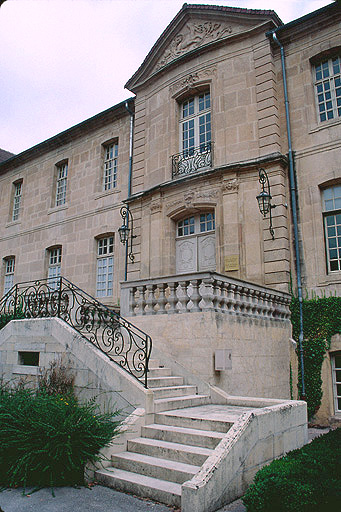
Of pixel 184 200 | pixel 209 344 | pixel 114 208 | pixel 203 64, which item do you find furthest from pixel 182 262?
pixel 203 64

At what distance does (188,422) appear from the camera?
5660 millimetres

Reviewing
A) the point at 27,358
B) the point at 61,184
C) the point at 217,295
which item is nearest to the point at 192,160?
the point at 217,295

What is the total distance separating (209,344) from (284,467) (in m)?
3.45

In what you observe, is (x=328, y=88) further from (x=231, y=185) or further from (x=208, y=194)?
(x=208, y=194)

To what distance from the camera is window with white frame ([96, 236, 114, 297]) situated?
14453 mm

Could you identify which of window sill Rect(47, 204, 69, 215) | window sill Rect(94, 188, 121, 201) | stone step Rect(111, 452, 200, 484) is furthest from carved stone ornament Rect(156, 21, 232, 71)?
stone step Rect(111, 452, 200, 484)

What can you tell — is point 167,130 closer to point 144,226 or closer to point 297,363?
point 144,226

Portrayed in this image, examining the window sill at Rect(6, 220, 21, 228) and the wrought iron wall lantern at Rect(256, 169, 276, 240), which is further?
the window sill at Rect(6, 220, 21, 228)

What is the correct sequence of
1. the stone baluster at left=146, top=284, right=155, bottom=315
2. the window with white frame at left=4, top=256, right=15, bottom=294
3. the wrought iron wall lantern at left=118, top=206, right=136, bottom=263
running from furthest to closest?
the window with white frame at left=4, top=256, right=15, bottom=294 → the wrought iron wall lantern at left=118, top=206, right=136, bottom=263 → the stone baluster at left=146, top=284, right=155, bottom=315

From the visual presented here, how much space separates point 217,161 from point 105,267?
543 centimetres

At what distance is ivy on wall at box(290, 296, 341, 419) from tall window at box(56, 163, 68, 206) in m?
11.1

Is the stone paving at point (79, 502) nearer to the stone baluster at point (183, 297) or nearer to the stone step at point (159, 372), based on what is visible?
the stone step at point (159, 372)

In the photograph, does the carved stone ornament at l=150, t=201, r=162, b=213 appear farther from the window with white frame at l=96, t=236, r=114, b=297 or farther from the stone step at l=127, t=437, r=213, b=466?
the stone step at l=127, t=437, r=213, b=466

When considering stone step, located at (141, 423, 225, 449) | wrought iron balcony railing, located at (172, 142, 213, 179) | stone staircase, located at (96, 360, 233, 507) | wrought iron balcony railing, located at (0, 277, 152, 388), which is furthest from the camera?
wrought iron balcony railing, located at (172, 142, 213, 179)
